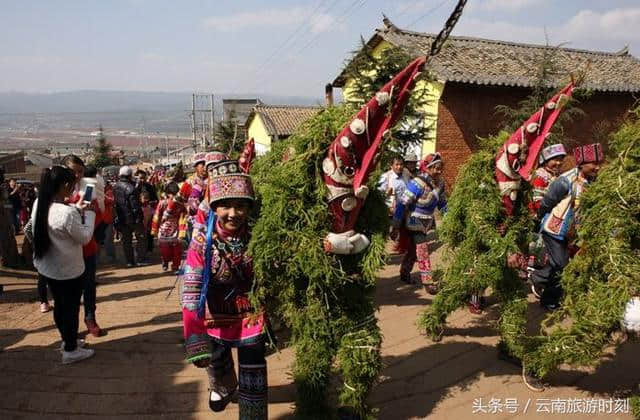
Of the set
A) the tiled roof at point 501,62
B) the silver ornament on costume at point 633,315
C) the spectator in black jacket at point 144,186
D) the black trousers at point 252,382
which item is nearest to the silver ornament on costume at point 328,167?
the black trousers at point 252,382

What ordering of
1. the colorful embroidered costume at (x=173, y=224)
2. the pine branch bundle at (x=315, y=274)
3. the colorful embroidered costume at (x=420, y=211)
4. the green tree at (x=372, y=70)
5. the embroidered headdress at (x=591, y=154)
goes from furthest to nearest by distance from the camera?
the green tree at (x=372, y=70)
the colorful embroidered costume at (x=173, y=224)
the colorful embroidered costume at (x=420, y=211)
the embroidered headdress at (x=591, y=154)
the pine branch bundle at (x=315, y=274)

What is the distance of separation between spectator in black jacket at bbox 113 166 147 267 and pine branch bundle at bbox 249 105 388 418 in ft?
19.9

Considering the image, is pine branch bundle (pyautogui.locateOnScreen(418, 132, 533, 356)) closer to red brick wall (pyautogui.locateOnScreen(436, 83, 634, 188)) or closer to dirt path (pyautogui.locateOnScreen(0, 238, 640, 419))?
dirt path (pyautogui.locateOnScreen(0, 238, 640, 419))

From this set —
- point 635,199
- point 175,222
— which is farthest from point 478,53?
point 635,199

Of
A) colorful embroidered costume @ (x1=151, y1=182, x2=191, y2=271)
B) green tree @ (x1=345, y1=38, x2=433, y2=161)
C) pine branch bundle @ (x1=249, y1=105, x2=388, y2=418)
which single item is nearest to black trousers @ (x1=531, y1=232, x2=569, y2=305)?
pine branch bundle @ (x1=249, y1=105, x2=388, y2=418)

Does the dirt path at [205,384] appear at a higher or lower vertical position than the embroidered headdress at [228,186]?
lower

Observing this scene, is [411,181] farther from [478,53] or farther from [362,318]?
[478,53]

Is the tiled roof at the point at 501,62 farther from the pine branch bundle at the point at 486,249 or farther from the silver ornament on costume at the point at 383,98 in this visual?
the silver ornament on costume at the point at 383,98

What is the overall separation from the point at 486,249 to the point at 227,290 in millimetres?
2613

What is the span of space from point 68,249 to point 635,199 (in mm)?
4749

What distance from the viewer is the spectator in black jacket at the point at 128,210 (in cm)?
830

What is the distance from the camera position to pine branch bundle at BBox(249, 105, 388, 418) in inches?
114

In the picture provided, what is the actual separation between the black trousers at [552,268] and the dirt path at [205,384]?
77 cm

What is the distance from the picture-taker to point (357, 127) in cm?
279
